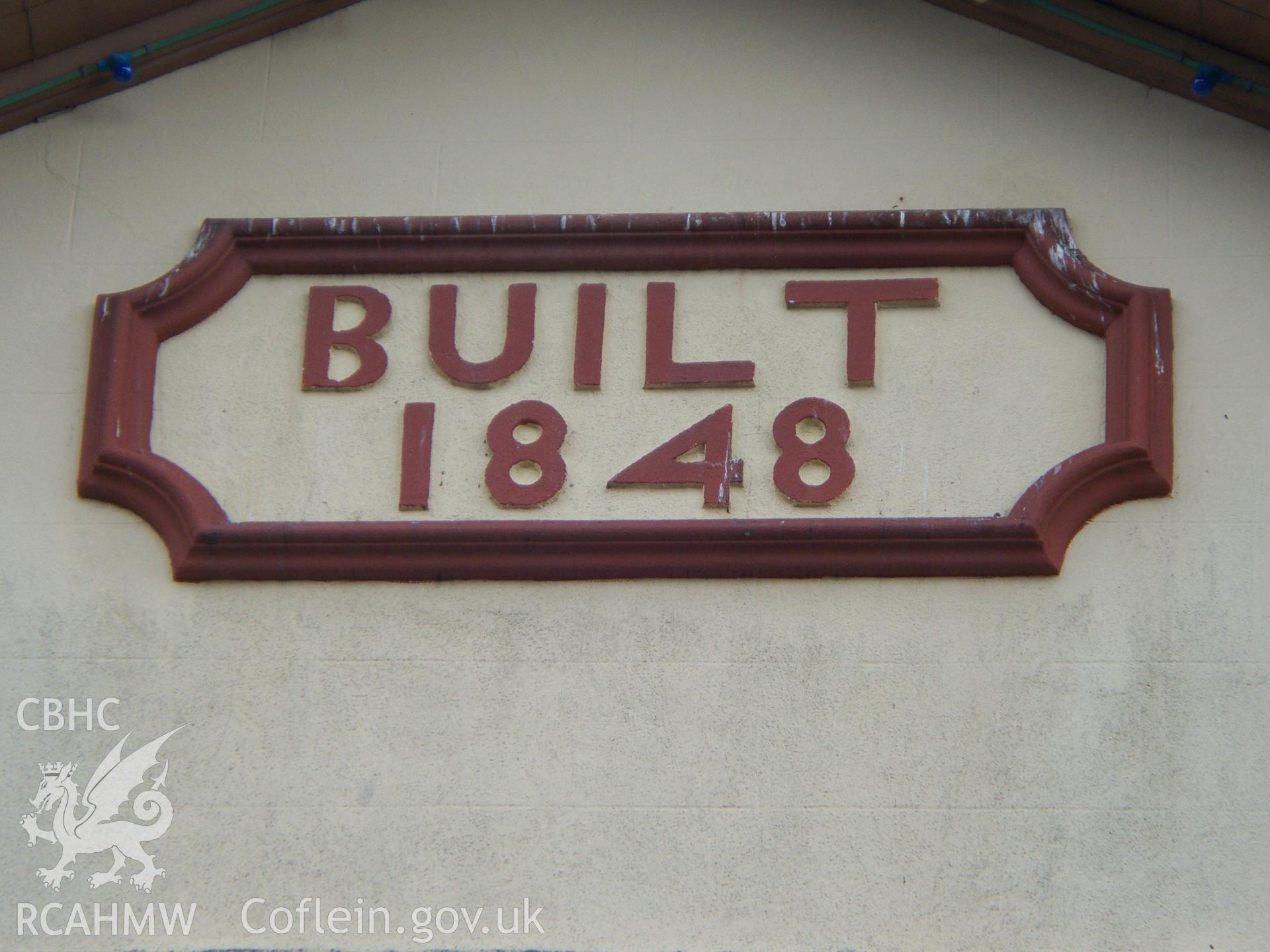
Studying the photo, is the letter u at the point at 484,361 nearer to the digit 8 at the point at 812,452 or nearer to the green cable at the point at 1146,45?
the digit 8 at the point at 812,452

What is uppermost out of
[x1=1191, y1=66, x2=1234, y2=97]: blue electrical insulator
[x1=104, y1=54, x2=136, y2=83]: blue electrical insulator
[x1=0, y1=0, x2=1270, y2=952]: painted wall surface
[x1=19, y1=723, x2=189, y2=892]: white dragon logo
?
[x1=104, y1=54, x2=136, y2=83]: blue electrical insulator

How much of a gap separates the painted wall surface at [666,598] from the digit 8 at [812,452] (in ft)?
0.26

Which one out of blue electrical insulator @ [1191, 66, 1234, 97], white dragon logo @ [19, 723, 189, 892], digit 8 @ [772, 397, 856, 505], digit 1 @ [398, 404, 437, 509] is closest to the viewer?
white dragon logo @ [19, 723, 189, 892]

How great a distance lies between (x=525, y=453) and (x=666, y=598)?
1.97ft

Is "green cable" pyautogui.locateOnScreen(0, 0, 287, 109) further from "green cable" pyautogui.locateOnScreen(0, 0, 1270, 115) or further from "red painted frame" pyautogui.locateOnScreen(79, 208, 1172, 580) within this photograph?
"red painted frame" pyautogui.locateOnScreen(79, 208, 1172, 580)

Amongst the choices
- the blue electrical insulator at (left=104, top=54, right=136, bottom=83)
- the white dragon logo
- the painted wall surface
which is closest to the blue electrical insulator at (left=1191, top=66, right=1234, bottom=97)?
the painted wall surface

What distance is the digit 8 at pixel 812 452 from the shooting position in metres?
5.55

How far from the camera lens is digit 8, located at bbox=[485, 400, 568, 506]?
18.5 ft

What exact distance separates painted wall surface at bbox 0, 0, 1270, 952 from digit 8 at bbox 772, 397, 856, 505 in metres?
0.08

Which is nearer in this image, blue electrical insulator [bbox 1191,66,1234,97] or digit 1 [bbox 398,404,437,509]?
digit 1 [bbox 398,404,437,509]

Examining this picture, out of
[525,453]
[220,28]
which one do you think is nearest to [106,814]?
[525,453]

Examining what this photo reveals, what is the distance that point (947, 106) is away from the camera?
19.7ft

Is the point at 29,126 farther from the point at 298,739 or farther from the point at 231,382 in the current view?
the point at 298,739

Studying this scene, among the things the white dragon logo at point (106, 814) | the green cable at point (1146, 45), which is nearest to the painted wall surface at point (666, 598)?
the white dragon logo at point (106, 814)
